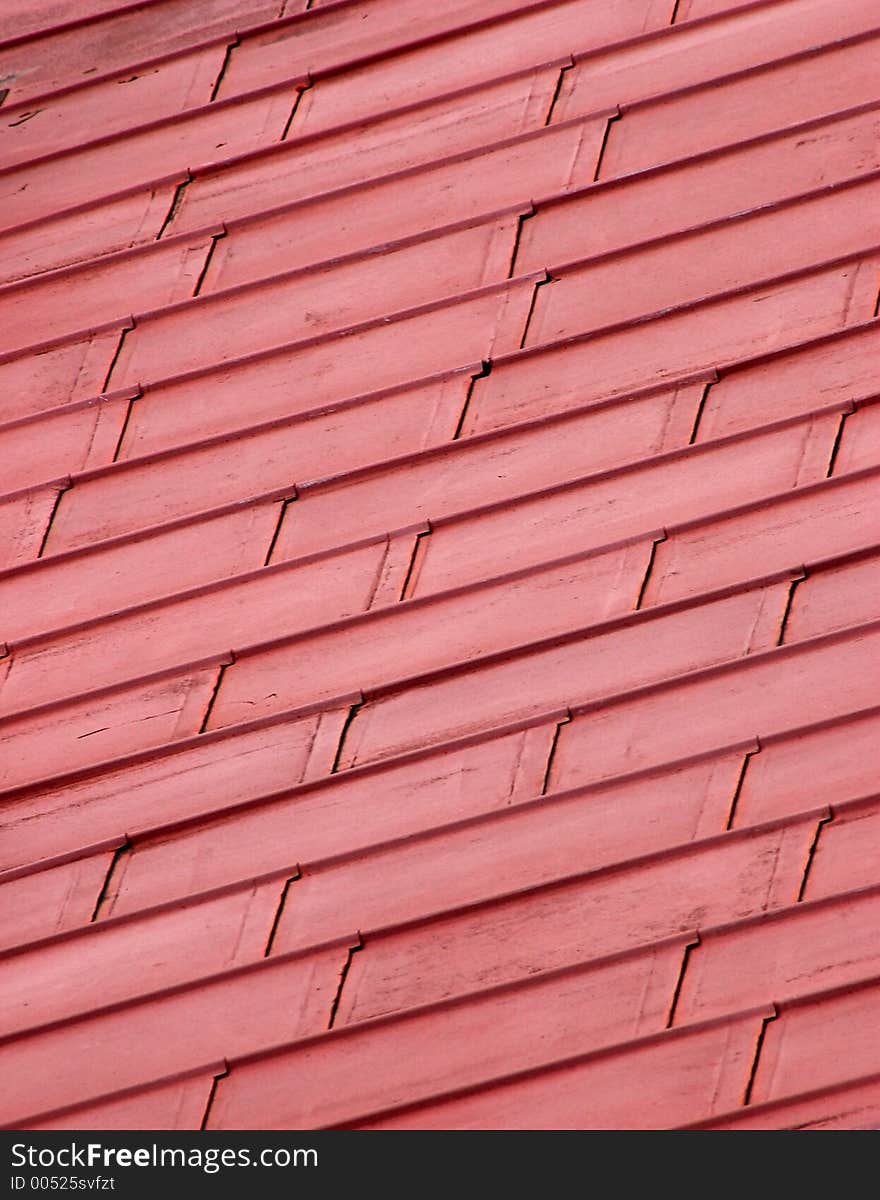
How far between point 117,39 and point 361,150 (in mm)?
1593

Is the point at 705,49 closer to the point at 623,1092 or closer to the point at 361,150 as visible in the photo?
the point at 361,150

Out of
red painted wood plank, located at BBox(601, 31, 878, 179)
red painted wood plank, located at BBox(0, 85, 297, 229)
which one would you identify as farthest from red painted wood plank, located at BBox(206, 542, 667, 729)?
red painted wood plank, located at BBox(0, 85, 297, 229)

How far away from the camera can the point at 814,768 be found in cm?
698

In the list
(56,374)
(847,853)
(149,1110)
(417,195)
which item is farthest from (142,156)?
(847,853)

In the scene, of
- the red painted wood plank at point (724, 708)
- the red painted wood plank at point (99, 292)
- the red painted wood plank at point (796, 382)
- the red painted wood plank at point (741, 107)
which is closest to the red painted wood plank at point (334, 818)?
the red painted wood plank at point (724, 708)

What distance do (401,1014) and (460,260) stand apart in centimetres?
329

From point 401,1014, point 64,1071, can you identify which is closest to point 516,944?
point 401,1014

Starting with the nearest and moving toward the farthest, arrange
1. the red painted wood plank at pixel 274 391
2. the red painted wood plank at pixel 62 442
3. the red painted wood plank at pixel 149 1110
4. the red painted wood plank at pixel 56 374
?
Result: the red painted wood plank at pixel 149 1110
the red painted wood plank at pixel 274 391
the red painted wood plank at pixel 62 442
the red painted wood plank at pixel 56 374

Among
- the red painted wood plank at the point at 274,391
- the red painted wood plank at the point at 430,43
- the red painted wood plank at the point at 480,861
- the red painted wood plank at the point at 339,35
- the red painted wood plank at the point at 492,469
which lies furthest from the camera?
the red painted wood plank at the point at 339,35

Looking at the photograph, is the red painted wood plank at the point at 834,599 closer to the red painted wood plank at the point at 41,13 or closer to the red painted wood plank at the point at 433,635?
the red painted wood plank at the point at 433,635

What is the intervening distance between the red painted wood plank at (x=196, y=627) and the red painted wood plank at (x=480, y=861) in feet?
3.43

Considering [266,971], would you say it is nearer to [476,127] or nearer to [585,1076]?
[585,1076]

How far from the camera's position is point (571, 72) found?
29.7 ft

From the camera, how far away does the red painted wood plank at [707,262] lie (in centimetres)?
823
